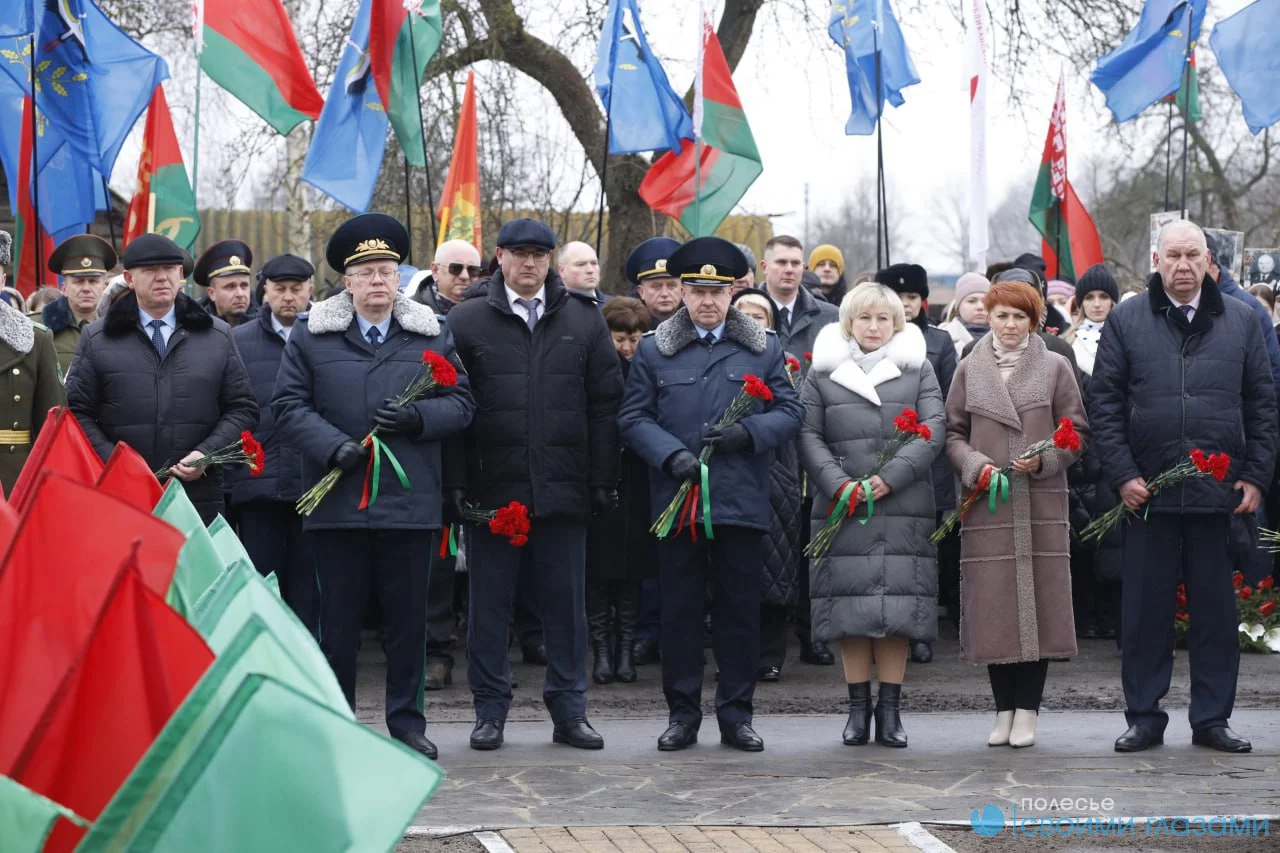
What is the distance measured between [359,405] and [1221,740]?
3.85 m

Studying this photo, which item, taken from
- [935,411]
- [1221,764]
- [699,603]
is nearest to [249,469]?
[699,603]

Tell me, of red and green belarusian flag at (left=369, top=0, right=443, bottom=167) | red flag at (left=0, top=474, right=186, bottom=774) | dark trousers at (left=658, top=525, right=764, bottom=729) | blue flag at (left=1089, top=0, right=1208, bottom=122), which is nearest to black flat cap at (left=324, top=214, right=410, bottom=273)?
dark trousers at (left=658, top=525, right=764, bottom=729)

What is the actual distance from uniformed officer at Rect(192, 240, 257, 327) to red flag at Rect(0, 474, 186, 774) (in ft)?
25.2

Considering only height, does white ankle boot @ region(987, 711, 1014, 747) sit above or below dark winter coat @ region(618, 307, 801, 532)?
below

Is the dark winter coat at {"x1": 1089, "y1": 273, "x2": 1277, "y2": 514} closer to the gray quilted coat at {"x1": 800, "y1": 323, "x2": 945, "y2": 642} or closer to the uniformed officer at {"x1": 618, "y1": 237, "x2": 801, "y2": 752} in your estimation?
the gray quilted coat at {"x1": 800, "y1": 323, "x2": 945, "y2": 642}

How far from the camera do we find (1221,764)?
698 cm

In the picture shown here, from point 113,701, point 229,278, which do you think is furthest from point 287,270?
point 113,701

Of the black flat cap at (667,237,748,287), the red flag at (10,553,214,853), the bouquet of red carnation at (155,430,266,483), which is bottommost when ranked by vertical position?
the red flag at (10,553,214,853)

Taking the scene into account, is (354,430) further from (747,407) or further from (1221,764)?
(1221,764)

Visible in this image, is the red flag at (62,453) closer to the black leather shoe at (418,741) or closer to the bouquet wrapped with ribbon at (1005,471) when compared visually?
the black leather shoe at (418,741)

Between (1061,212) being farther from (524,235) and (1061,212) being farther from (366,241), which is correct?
(366,241)

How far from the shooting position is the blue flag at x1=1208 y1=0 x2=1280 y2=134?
1054 centimetres

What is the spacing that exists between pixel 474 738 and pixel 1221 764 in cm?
306

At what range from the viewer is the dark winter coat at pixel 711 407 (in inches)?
287
